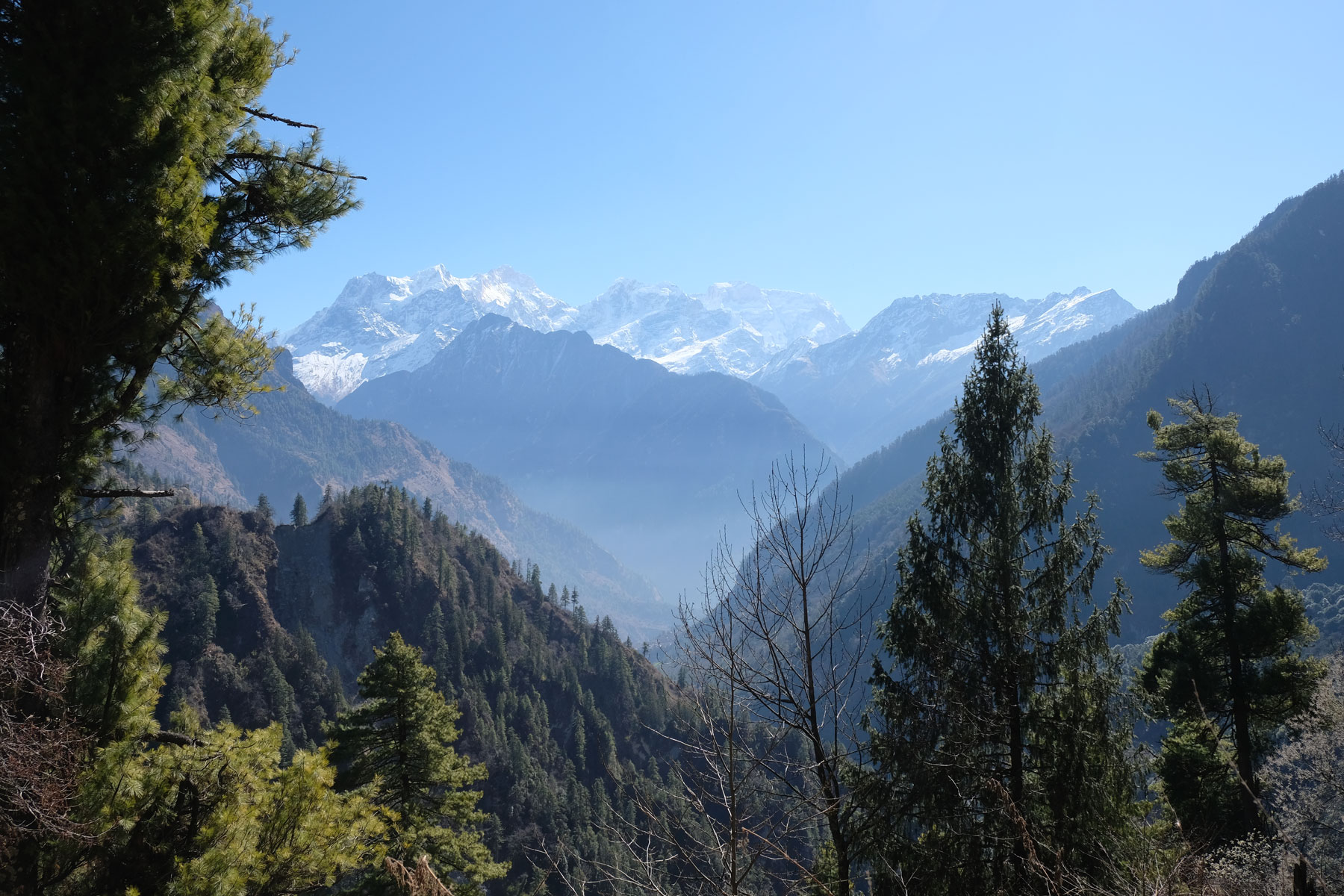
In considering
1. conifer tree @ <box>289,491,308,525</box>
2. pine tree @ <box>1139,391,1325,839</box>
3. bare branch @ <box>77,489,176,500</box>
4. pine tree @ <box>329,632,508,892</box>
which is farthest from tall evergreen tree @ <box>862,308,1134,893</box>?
conifer tree @ <box>289,491,308,525</box>

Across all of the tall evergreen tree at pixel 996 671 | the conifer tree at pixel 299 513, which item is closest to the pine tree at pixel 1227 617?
the tall evergreen tree at pixel 996 671

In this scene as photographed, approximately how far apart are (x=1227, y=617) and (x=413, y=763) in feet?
57.9

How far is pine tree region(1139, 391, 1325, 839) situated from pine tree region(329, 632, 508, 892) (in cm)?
1520

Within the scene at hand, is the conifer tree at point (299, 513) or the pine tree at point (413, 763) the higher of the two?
the conifer tree at point (299, 513)

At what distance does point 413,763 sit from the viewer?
16.1m

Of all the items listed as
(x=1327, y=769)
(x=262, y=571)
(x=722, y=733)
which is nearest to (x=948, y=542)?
(x=1327, y=769)

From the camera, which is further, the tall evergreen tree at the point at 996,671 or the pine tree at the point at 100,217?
the tall evergreen tree at the point at 996,671

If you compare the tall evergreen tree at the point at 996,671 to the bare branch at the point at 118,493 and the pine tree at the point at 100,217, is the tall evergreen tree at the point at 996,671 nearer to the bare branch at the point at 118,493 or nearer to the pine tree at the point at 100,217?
the bare branch at the point at 118,493

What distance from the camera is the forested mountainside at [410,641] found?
4326 inches

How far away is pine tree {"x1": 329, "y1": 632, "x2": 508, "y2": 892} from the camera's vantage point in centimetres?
1555

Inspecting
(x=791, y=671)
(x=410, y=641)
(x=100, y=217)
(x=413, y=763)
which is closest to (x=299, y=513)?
(x=410, y=641)

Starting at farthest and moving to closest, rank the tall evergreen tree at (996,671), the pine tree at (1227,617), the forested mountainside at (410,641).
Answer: the forested mountainside at (410,641) → the pine tree at (1227,617) → the tall evergreen tree at (996,671)

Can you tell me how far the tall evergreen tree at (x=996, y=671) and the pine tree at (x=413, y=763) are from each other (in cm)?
916

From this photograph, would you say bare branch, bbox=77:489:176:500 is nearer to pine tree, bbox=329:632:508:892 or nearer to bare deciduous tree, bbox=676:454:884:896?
bare deciduous tree, bbox=676:454:884:896
